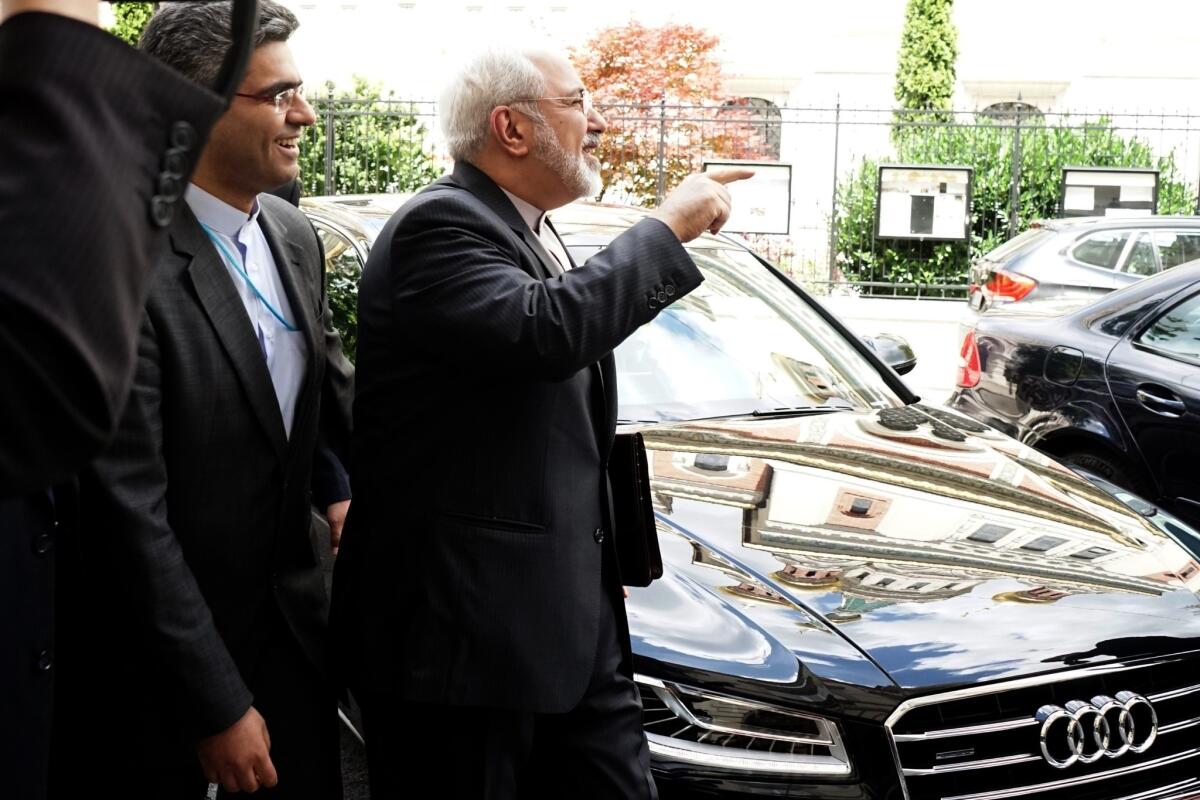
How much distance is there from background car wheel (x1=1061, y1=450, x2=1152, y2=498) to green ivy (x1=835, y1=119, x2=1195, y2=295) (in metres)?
8.90

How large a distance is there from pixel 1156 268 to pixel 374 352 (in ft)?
31.0

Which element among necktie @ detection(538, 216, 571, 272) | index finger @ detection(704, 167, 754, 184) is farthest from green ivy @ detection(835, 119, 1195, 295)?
index finger @ detection(704, 167, 754, 184)

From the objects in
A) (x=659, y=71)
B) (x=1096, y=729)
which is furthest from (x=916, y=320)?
(x=1096, y=729)

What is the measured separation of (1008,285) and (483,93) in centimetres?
851

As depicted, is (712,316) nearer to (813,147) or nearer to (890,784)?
(890,784)

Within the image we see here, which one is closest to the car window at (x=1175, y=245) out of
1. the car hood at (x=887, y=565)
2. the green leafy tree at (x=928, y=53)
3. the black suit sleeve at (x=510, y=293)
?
the car hood at (x=887, y=565)

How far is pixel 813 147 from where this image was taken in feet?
78.7

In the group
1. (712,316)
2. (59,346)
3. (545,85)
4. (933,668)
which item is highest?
(545,85)

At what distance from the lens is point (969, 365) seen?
6.65 m

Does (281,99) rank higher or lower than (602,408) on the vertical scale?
higher

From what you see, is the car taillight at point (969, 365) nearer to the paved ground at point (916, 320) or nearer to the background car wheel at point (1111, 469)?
the background car wheel at point (1111, 469)

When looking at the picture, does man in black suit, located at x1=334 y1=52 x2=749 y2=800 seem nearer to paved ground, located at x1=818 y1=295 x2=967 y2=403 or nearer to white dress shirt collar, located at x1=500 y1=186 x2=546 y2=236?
white dress shirt collar, located at x1=500 y1=186 x2=546 y2=236

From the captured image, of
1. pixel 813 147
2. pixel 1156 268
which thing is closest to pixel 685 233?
pixel 1156 268

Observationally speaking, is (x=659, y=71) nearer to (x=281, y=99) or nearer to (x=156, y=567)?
(x=281, y=99)
